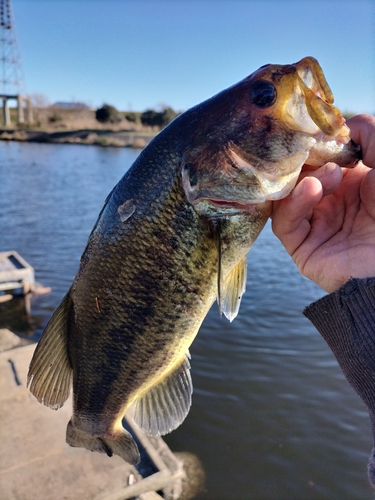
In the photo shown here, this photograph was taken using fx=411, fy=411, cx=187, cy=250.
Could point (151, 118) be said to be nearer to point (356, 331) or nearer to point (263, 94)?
point (263, 94)

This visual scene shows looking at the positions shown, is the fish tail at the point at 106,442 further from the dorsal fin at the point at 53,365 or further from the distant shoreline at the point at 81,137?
the distant shoreline at the point at 81,137

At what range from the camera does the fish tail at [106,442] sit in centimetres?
258

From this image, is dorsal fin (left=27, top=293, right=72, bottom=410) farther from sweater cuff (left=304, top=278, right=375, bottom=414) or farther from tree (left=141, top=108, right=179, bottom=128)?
tree (left=141, top=108, right=179, bottom=128)

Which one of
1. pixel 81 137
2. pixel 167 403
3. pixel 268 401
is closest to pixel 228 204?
pixel 167 403

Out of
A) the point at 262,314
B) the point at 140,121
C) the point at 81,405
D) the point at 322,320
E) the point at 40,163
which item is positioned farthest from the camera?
the point at 140,121

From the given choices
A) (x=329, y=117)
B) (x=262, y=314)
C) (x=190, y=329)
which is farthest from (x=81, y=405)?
(x=262, y=314)

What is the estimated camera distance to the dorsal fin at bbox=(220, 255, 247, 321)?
2209 millimetres

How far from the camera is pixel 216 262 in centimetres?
202

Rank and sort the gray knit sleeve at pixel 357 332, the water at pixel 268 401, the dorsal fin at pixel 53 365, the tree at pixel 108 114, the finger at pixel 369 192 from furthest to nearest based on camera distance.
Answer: the tree at pixel 108 114
the water at pixel 268 401
the dorsal fin at pixel 53 365
the finger at pixel 369 192
the gray knit sleeve at pixel 357 332

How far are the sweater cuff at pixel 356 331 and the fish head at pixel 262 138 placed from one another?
582 mm

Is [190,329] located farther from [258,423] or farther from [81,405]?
[258,423]

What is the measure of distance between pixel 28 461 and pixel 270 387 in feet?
14.3

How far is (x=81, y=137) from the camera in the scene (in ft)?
214

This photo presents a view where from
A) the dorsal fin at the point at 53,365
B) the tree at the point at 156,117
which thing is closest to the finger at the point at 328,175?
the dorsal fin at the point at 53,365
